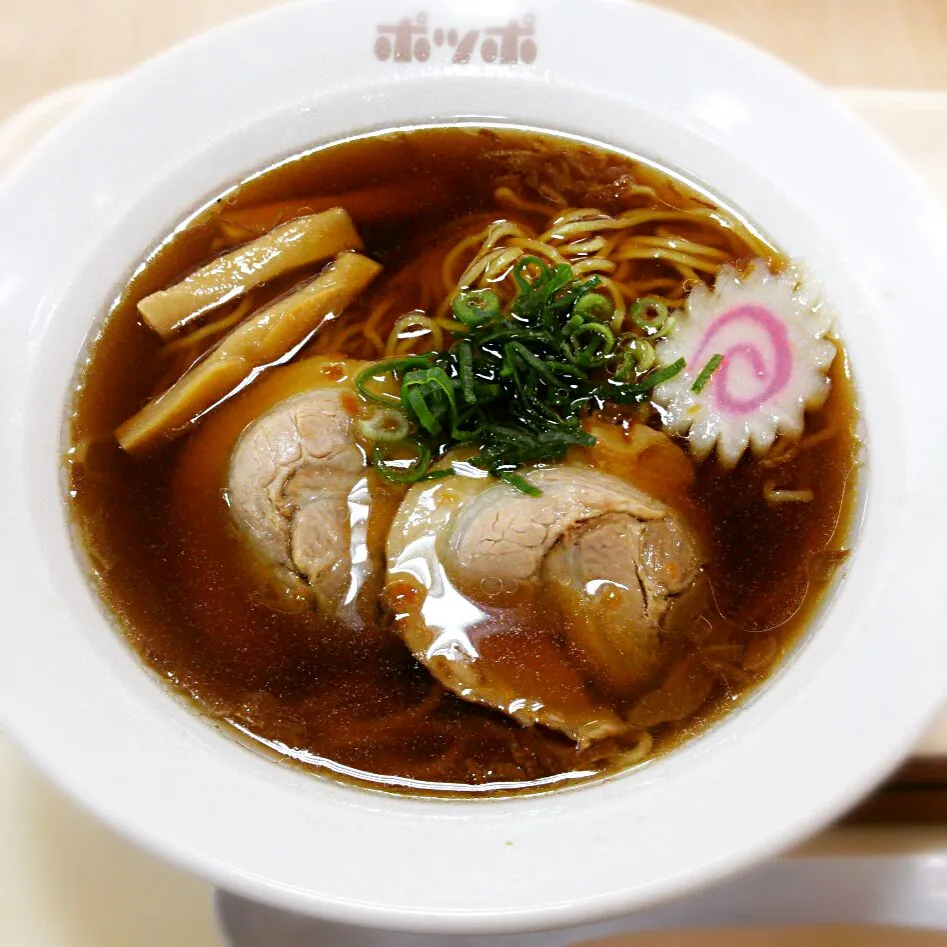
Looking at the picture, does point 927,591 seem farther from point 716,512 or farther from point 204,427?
point 204,427

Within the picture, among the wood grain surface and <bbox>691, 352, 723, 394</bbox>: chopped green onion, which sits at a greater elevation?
the wood grain surface

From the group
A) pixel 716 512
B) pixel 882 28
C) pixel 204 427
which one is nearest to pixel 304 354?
pixel 204 427

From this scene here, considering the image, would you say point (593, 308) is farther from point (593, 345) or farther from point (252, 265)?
point (252, 265)

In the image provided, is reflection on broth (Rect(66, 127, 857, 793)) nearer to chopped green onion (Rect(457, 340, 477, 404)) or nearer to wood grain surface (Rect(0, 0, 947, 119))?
chopped green onion (Rect(457, 340, 477, 404))

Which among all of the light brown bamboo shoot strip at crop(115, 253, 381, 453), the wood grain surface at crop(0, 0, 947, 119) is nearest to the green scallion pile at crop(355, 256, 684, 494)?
the light brown bamboo shoot strip at crop(115, 253, 381, 453)

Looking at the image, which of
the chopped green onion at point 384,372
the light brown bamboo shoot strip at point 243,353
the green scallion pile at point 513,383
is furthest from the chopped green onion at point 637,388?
the light brown bamboo shoot strip at point 243,353

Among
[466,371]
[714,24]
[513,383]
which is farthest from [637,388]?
[714,24]
